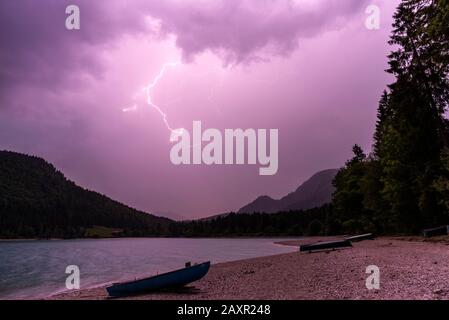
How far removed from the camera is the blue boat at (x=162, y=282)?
66.6 ft

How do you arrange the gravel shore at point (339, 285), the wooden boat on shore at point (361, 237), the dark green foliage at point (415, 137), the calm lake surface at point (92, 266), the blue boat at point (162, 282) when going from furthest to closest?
1. the wooden boat on shore at point (361, 237)
2. the dark green foliage at point (415, 137)
3. the calm lake surface at point (92, 266)
4. the blue boat at point (162, 282)
5. the gravel shore at point (339, 285)

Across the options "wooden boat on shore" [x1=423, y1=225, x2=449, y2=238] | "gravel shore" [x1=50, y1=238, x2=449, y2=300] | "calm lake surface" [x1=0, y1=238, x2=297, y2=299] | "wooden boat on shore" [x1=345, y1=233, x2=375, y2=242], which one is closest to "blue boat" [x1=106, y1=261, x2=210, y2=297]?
"gravel shore" [x1=50, y1=238, x2=449, y2=300]

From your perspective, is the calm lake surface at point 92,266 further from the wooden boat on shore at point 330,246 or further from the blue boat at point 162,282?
the wooden boat on shore at point 330,246

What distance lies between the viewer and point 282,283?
19250 millimetres

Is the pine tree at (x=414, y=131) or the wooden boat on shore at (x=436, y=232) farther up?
the pine tree at (x=414, y=131)

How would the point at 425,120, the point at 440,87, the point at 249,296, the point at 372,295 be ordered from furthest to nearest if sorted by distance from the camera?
1. the point at 425,120
2. the point at 440,87
3. the point at 249,296
4. the point at 372,295

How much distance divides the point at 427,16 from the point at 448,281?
71.4 feet

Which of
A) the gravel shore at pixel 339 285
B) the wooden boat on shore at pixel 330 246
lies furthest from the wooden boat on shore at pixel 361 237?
the gravel shore at pixel 339 285

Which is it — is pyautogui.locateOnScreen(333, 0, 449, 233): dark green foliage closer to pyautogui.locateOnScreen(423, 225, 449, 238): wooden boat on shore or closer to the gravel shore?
pyautogui.locateOnScreen(423, 225, 449, 238): wooden boat on shore

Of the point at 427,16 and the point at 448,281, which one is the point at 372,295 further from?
Result: the point at 427,16

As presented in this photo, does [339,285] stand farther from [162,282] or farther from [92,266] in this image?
[92,266]

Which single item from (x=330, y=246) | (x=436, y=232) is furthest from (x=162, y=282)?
(x=436, y=232)

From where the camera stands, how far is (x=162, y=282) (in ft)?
66.6
